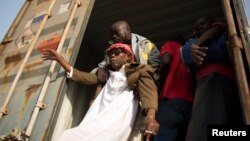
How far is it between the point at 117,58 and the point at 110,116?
0.68 meters

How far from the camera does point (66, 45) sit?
9.77ft

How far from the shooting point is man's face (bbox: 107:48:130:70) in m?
2.97

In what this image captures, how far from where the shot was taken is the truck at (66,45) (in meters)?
2.37

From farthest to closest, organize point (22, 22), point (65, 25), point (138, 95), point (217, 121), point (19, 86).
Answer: point (22, 22) < point (65, 25) < point (19, 86) < point (138, 95) < point (217, 121)

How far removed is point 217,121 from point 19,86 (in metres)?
1.88

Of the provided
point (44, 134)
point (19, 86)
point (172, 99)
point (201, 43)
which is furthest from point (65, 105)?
point (201, 43)

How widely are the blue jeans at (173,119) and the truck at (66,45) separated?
0.69m

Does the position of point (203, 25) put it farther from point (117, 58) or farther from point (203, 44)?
point (117, 58)

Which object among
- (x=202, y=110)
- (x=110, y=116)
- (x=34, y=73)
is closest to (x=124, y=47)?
(x=110, y=116)

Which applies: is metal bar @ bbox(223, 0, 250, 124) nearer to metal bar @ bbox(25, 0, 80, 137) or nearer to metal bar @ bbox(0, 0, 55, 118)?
metal bar @ bbox(25, 0, 80, 137)

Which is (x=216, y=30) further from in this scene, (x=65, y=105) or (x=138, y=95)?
(x=65, y=105)

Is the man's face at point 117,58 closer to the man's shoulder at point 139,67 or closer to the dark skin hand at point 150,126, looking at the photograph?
the man's shoulder at point 139,67

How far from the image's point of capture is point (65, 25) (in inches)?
126

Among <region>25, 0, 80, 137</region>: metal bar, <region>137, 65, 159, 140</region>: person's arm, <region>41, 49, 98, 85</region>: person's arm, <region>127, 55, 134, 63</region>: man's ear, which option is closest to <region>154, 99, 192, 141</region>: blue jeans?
<region>137, 65, 159, 140</region>: person's arm
